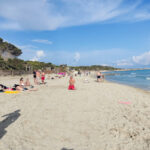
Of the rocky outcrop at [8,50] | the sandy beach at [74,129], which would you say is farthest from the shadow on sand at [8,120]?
the rocky outcrop at [8,50]

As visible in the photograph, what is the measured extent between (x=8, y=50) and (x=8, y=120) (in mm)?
58461

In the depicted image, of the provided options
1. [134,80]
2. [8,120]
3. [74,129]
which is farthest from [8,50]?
[74,129]

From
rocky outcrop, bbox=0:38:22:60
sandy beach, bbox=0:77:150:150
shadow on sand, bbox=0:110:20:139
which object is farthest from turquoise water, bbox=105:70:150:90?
rocky outcrop, bbox=0:38:22:60

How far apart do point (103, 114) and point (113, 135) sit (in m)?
1.38

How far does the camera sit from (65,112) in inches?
195

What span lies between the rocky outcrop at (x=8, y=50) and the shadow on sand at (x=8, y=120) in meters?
51.6

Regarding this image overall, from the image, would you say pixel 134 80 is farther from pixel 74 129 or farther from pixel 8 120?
pixel 8 120

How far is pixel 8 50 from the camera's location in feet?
184

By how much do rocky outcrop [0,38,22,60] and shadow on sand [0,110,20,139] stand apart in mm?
51577

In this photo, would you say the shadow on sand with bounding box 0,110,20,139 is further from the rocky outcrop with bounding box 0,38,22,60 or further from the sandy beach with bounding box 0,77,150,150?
the rocky outcrop with bounding box 0,38,22,60

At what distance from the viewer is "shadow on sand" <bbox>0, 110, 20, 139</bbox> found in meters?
3.56

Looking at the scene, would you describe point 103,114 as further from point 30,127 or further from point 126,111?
point 30,127

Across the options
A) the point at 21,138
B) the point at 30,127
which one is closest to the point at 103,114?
the point at 30,127

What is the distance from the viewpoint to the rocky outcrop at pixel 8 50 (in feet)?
170
